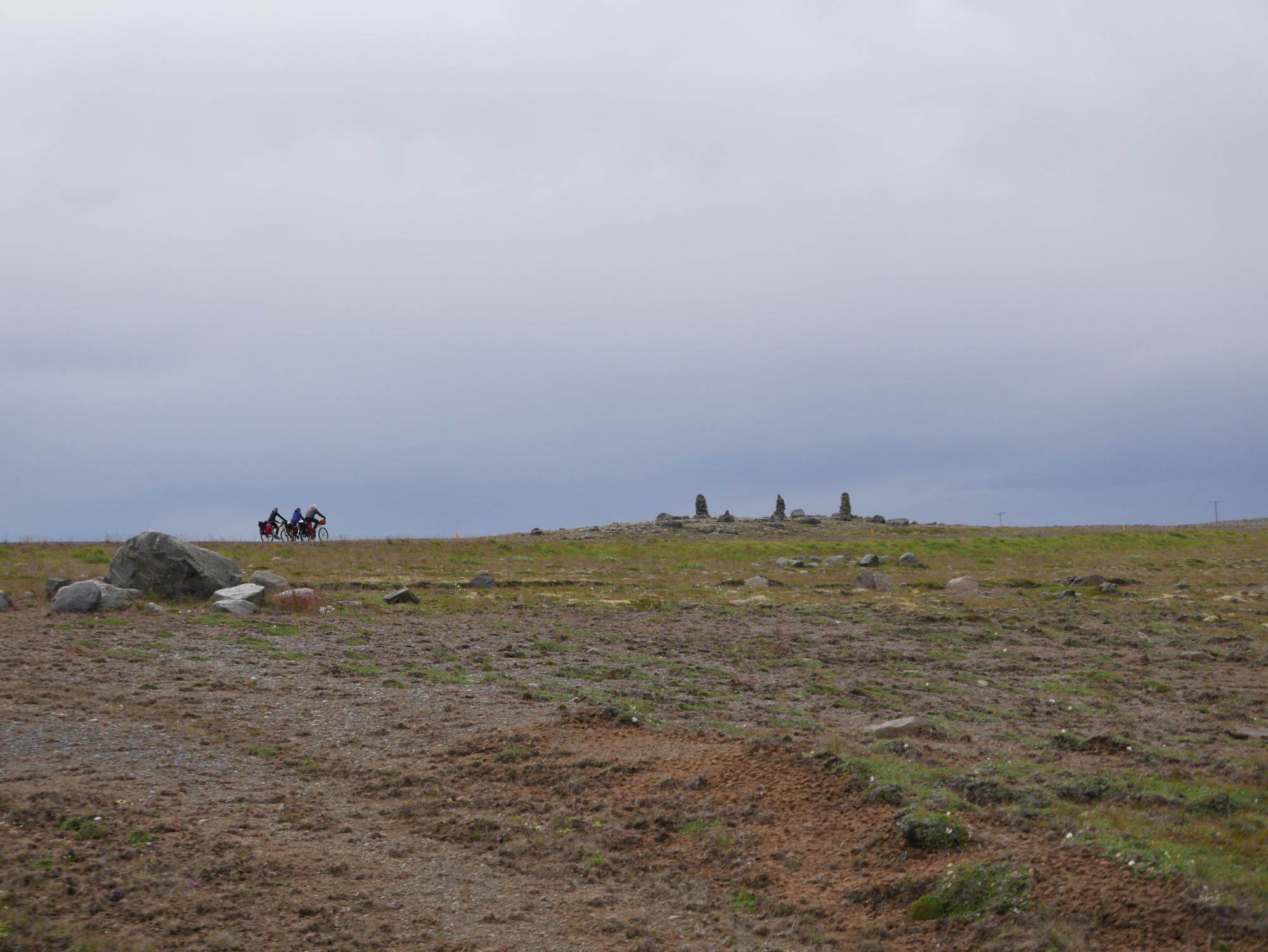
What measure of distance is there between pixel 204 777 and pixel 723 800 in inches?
240

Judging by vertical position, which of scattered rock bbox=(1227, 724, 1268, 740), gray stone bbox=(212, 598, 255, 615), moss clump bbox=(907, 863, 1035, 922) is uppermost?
gray stone bbox=(212, 598, 255, 615)

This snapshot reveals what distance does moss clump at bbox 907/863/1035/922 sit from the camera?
848 cm

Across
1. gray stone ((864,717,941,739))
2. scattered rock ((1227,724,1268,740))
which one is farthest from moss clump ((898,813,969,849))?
scattered rock ((1227,724,1268,740))

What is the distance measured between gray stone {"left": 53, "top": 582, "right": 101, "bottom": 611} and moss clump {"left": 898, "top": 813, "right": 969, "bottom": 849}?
20370mm

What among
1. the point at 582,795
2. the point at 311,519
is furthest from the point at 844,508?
the point at 582,795

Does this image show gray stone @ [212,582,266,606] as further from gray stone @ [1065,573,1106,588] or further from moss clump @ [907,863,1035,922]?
gray stone @ [1065,573,1106,588]

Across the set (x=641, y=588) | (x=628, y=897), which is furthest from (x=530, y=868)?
(x=641, y=588)

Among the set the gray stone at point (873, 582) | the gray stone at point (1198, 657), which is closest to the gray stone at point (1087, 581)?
the gray stone at point (873, 582)

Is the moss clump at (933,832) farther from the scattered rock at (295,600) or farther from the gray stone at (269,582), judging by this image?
the gray stone at (269,582)

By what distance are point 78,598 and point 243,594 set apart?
11.9ft

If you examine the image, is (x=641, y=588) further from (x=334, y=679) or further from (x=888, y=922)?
(x=888, y=922)

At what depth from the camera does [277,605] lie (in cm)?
2558

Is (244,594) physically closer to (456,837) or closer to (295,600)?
(295,600)

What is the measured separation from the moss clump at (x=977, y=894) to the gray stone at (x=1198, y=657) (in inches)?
595
